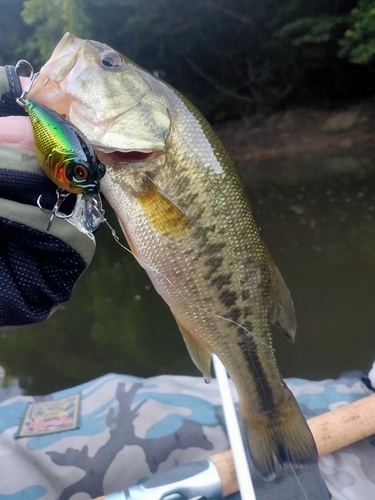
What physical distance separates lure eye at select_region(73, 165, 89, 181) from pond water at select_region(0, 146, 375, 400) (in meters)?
3.41

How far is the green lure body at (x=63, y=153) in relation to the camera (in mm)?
940

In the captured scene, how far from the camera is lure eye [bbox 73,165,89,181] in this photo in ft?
3.08

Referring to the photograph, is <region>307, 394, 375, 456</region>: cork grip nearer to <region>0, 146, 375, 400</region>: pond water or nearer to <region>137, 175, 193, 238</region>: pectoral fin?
<region>137, 175, 193, 238</region>: pectoral fin

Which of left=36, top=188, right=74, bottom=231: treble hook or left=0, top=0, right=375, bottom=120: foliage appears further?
left=0, top=0, right=375, bottom=120: foliage

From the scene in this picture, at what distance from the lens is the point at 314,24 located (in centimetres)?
1436

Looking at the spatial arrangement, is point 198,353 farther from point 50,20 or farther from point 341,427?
point 50,20

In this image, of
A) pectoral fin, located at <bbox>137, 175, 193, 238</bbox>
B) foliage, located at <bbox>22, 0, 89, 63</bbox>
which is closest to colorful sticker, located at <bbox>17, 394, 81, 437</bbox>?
pectoral fin, located at <bbox>137, 175, 193, 238</bbox>

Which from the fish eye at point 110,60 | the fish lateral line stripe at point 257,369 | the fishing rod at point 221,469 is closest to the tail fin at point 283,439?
the fish lateral line stripe at point 257,369

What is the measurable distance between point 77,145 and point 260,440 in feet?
3.83

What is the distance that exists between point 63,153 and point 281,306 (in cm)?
88

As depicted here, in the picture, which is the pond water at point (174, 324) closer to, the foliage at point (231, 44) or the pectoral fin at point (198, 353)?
the pectoral fin at point (198, 353)

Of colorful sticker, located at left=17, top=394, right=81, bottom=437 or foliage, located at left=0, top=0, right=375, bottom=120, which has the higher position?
colorful sticker, located at left=17, top=394, right=81, bottom=437

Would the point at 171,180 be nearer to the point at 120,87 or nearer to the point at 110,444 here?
the point at 120,87

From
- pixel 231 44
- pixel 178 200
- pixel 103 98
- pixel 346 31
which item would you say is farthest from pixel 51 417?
pixel 231 44
